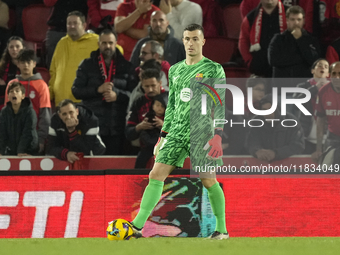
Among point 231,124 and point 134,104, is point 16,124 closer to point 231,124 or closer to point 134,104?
point 134,104

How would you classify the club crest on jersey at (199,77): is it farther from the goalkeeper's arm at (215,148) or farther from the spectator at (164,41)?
the spectator at (164,41)

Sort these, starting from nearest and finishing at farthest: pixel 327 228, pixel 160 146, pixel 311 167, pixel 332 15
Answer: pixel 160 146 → pixel 327 228 → pixel 311 167 → pixel 332 15

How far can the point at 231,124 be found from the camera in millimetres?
6086

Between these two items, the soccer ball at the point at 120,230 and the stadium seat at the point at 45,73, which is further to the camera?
the stadium seat at the point at 45,73

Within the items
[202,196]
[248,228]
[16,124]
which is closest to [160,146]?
[202,196]

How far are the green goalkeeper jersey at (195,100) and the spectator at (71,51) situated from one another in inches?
131

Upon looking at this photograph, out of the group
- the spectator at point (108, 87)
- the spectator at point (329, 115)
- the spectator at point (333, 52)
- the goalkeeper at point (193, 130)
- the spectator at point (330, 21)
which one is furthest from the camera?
the spectator at point (330, 21)

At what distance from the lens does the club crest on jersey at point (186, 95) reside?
4.32 m

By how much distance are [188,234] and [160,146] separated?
3.40ft

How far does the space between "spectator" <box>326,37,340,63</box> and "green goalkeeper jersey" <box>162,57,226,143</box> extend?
3.71 m

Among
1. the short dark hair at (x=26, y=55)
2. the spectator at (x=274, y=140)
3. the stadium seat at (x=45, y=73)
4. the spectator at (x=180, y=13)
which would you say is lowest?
the spectator at (x=274, y=140)

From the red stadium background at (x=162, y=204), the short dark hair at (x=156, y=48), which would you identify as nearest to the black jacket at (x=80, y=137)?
the red stadium background at (x=162, y=204)

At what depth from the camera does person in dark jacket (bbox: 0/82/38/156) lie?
6.40 m
